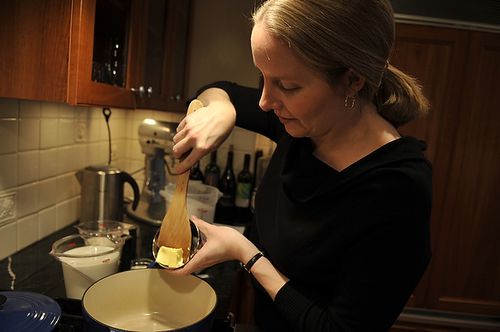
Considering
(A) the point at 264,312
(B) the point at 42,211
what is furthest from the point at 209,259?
(B) the point at 42,211

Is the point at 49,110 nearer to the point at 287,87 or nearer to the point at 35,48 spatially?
the point at 35,48

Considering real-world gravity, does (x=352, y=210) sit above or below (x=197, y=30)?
below

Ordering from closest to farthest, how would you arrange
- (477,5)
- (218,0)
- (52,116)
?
(52,116) < (477,5) < (218,0)

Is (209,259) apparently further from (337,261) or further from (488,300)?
(488,300)

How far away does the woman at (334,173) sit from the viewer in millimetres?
632

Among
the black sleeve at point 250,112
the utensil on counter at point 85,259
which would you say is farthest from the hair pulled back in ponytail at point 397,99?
the utensil on counter at point 85,259

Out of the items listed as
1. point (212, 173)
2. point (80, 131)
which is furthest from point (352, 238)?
point (212, 173)

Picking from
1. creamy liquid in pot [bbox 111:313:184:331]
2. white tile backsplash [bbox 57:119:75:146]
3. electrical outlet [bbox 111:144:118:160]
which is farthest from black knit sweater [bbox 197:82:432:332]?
electrical outlet [bbox 111:144:118:160]

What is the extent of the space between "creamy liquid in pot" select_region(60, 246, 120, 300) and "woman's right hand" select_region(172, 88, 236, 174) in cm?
32

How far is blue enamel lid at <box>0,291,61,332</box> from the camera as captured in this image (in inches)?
25.5

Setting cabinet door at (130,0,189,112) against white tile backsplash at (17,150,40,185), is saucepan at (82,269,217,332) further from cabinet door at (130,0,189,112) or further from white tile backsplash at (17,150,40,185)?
cabinet door at (130,0,189,112)

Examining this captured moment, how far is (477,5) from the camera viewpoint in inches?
57.5

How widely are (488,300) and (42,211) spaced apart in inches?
70.0

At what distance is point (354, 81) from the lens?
2.27 ft
